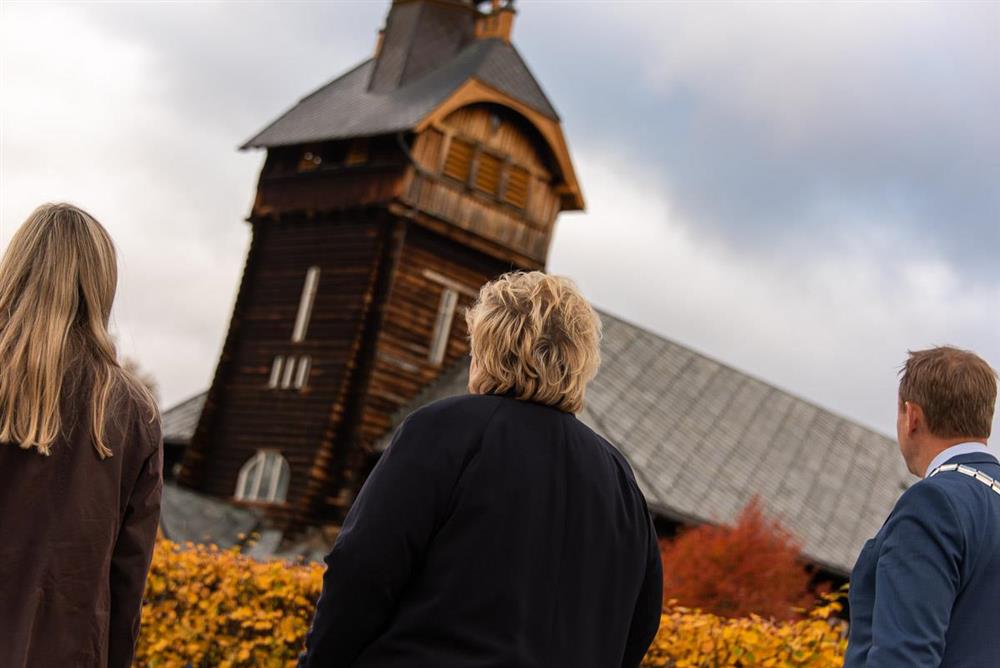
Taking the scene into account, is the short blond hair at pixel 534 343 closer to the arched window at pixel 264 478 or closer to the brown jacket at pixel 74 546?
the brown jacket at pixel 74 546

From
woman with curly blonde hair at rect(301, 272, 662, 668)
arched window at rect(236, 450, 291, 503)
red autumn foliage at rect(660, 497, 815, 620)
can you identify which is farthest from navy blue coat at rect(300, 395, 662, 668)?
arched window at rect(236, 450, 291, 503)

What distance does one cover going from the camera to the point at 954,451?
4141 mm

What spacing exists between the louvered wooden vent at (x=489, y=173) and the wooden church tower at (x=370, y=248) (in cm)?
4

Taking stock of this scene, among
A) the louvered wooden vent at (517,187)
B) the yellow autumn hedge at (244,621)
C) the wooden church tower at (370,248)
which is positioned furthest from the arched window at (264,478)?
the yellow autumn hedge at (244,621)

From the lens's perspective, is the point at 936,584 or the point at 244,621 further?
the point at 244,621

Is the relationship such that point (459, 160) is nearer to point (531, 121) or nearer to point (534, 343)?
point (531, 121)

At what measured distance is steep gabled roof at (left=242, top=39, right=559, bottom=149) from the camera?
3006 centimetres

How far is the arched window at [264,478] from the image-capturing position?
29156 mm

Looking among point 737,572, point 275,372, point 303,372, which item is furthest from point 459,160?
point 737,572

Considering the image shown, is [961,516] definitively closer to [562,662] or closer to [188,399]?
[562,662]

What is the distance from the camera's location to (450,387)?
29656 millimetres

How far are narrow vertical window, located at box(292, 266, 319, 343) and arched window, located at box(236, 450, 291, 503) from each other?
2.66 m

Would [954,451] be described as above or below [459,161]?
below

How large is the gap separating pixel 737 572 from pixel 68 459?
18.5 m
